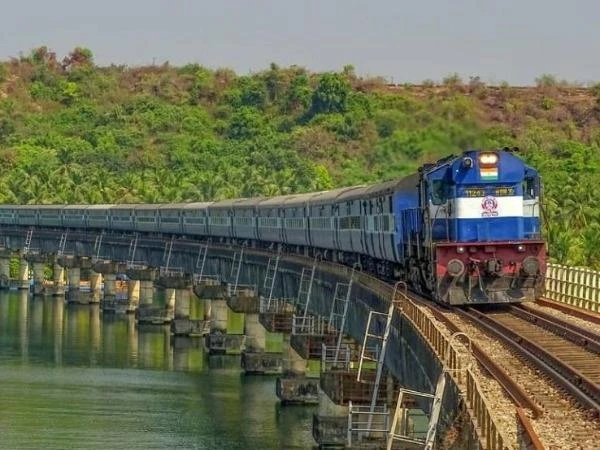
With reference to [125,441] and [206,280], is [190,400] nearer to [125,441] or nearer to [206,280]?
[125,441]

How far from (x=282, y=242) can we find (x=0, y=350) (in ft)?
57.4

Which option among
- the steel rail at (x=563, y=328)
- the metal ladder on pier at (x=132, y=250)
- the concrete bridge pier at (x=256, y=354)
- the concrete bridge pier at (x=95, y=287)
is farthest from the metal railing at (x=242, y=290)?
the concrete bridge pier at (x=95, y=287)

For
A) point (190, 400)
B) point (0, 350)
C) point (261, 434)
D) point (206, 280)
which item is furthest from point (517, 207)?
point (206, 280)

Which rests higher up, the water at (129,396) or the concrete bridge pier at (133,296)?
the concrete bridge pier at (133,296)

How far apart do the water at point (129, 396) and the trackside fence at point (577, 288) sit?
→ 10536 mm

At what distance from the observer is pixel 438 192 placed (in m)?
44.5

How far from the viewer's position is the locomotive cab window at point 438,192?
145ft

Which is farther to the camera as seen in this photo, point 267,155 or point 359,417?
point 267,155

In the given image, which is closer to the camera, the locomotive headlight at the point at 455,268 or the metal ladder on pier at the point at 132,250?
the locomotive headlight at the point at 455,268

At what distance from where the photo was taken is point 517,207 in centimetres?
4459

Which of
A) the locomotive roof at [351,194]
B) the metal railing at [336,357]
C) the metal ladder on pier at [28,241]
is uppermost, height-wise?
the locomotive roof at [351,194]

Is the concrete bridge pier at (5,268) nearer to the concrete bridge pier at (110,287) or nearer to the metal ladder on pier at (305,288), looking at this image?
the concrete bridge pier at (110,287)

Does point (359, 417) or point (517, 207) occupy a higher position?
point (517, 207)

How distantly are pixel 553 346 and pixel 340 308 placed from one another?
826 inches
